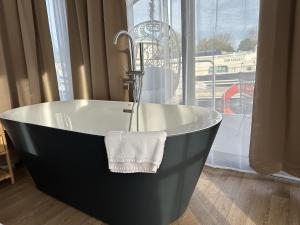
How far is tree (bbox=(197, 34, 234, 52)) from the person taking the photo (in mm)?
1952

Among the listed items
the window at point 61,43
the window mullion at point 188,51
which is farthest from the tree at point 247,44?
the window at point 61,43

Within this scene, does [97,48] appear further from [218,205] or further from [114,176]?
[218,205]

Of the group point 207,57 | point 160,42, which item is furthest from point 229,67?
point 160,42

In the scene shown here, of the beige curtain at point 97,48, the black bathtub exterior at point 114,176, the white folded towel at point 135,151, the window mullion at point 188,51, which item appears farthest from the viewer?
the beige curtain at point 97,48

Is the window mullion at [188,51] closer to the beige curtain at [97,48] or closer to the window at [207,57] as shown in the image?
the window at [207,57]

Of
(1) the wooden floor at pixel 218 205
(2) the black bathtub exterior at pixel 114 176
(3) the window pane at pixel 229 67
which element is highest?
(3) the window pane at pixel 229 67

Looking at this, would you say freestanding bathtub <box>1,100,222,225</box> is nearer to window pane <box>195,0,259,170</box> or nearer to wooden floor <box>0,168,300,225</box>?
wooden floor <box>0,168,300,225</box>

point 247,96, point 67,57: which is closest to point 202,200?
point 247,96

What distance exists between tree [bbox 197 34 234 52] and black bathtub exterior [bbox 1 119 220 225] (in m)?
0.82

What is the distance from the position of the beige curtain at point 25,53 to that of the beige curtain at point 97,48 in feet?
0.97

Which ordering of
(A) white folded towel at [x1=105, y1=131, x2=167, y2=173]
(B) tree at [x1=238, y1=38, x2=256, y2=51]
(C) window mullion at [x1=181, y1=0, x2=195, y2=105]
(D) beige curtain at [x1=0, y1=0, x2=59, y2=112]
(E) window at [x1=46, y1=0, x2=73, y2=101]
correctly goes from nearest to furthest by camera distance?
1. (A) white folded towel at [x1=105, y1=131, x2=167, y2=173]
2. (B) tree at [x1=238, y1=38, x2=256, y2=51]
3. (C) window mullion at [x1=181, y1=0, x2=195, y2=105]
4. (D) beige curtain at [x1=0, y1=0, x2=59, y2=112]
5. (E) window at [x1=46, y1=0, x2=73, y2=101]

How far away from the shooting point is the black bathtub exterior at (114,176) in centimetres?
137

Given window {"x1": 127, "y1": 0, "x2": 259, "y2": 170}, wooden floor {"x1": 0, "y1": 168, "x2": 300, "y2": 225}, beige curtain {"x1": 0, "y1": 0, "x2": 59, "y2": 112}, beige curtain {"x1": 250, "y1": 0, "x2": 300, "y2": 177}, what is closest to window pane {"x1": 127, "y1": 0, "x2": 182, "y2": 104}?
window {"x1": 127, "y1": 0, "x2": 259, "y2": 170}

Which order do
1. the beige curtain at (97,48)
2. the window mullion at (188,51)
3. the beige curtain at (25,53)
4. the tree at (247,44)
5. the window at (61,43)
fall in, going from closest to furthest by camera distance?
1. the tree at (247,44)
2. the window mullion at (188,51)
3. the beige curtain at (97,48)
4. the beige curtain at (25,53)
5. the window at (61,43)
